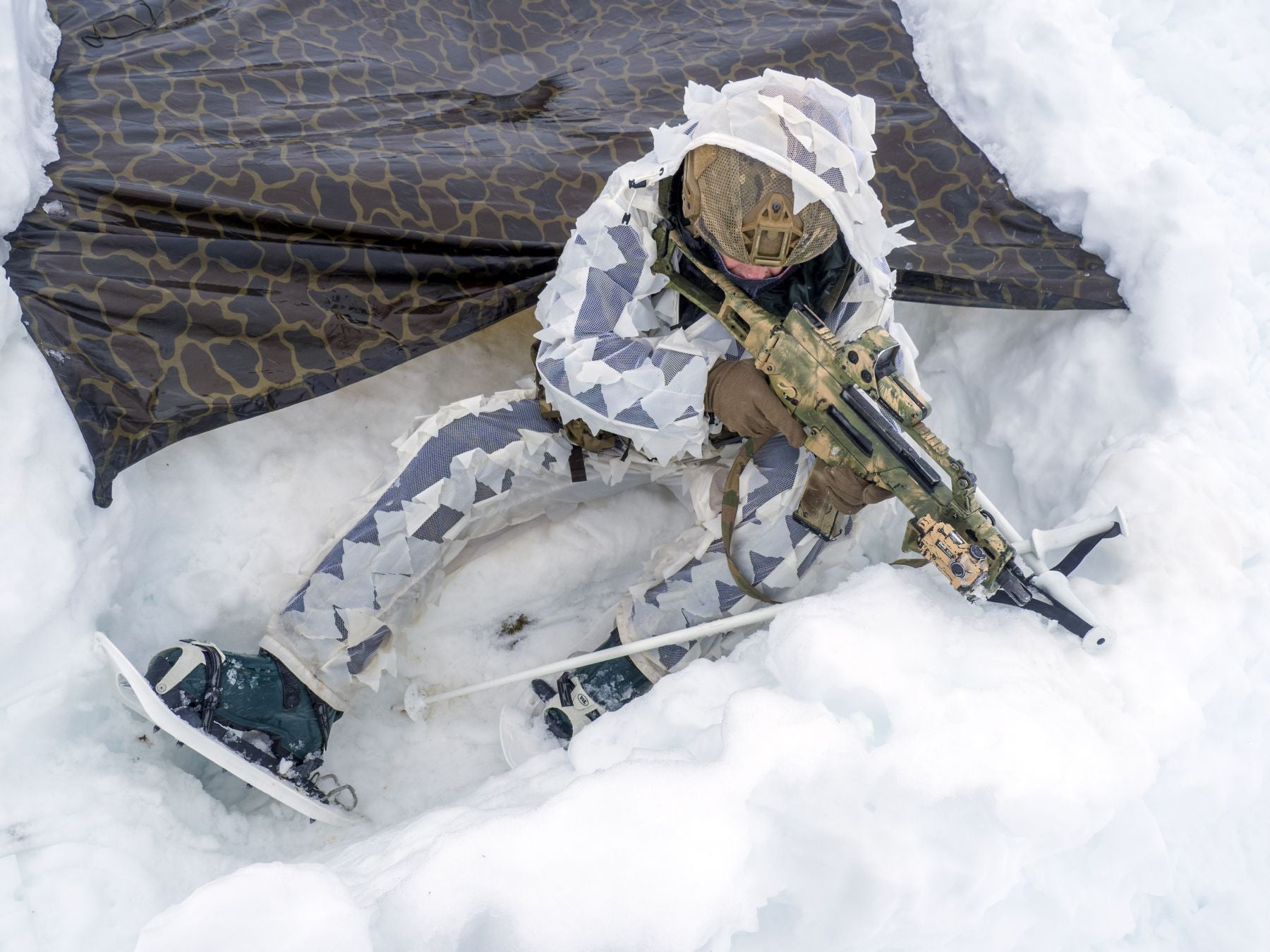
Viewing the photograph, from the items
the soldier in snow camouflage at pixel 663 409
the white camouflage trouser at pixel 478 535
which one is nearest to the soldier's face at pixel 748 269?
the soldier in snow camouflage at pixel 663 409

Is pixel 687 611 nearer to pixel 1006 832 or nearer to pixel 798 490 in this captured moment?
pixel 798 490

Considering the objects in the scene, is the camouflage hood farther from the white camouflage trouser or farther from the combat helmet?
the white camouflage trouser

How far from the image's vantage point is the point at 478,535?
60.5 inches

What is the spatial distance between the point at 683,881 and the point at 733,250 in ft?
2.47

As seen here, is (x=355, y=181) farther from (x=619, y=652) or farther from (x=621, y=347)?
(x=619, y=652)

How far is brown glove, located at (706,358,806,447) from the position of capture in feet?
4.06

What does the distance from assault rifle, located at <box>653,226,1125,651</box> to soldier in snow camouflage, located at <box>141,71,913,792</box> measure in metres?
0.05

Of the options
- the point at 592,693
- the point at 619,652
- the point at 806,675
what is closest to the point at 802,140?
the point at 806,675

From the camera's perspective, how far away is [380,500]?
140cm

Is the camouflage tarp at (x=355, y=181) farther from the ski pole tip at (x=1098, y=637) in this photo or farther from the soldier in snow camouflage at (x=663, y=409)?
the ski pole tip at (x=1098, y=637)

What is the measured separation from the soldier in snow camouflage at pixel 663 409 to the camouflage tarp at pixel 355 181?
25 centimetres

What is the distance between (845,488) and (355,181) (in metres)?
0.94

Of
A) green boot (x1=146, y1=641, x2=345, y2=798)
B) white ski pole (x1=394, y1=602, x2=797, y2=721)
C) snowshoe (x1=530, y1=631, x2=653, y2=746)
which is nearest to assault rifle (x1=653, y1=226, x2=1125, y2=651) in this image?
white ski pole (x1=394, y1=602, x2=797, y2=721)

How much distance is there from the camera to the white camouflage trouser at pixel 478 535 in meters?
1.38
